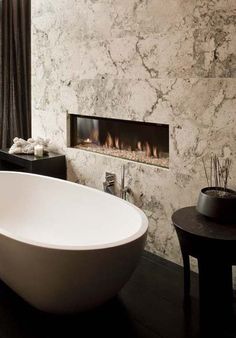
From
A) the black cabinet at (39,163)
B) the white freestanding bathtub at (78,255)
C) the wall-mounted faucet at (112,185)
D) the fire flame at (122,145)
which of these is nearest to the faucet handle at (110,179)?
the wall-mounted faucet at (112,185)

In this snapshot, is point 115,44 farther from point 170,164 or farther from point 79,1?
point 170,164

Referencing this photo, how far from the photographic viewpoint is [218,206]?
192 cm

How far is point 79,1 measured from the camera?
10.2 ft

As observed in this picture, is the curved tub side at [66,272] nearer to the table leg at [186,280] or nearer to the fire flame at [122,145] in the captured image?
the table leg at [186,280]

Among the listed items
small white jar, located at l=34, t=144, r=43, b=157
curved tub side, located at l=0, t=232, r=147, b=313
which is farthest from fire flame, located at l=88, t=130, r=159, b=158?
curved tub side, located at l=0, t=232, r=147, b=313

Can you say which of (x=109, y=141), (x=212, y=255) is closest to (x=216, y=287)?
(x=212, y=255)

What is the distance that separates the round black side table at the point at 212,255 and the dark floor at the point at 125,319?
13cm

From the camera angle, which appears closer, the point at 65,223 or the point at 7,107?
the point at 65,223

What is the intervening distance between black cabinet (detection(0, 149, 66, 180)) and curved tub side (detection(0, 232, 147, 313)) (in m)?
1.40

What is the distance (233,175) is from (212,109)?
43 cm

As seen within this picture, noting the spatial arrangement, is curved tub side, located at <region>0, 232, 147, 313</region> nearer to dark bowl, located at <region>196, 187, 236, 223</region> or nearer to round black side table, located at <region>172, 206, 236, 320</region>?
round black side table, located at <region>172, 206, 236, 320</region>

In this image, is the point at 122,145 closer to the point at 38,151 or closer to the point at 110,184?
the point at 110,184

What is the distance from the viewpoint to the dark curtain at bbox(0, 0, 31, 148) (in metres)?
4.17

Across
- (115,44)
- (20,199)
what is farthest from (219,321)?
(115,44)
